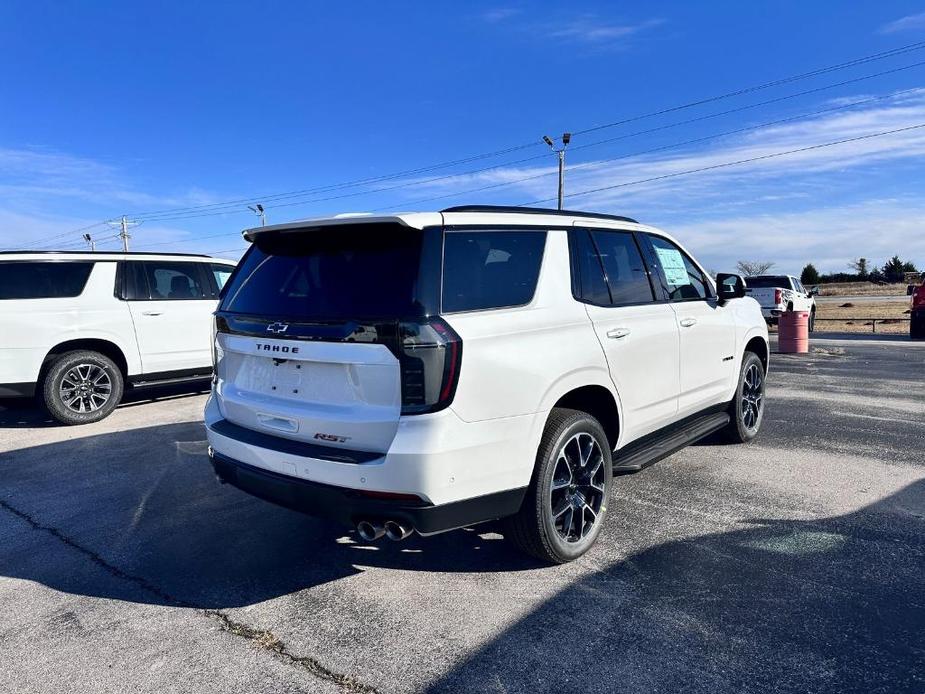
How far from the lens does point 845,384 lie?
9.06 m

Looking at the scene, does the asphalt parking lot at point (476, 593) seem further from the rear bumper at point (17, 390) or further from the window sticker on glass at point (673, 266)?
the rear bumper at point (17, 390)

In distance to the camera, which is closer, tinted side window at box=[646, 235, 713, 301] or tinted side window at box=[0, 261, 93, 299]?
tinted side window at box=[646, 235, 713, 301]

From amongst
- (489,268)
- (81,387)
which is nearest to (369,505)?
(489,268)

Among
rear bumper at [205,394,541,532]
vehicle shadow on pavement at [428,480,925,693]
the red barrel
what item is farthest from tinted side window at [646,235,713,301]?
the red barrel

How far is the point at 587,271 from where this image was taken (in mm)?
3664

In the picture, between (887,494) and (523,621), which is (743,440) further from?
(523,621)

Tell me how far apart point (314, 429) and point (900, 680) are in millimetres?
2570

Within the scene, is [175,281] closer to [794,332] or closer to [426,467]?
[426,467]

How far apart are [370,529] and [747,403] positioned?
4184 mm

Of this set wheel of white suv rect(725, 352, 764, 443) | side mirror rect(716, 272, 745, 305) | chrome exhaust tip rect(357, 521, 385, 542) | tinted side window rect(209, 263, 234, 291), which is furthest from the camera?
tinted side window rect(209, 263, 234, 291)

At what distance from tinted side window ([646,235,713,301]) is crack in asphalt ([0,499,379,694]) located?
3.23 m

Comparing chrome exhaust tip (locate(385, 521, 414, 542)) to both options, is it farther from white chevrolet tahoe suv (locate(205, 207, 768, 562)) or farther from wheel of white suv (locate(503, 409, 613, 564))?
wheel of white suv (locate(503, 409, 613, 564))

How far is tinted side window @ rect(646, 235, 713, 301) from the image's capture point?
452 cm

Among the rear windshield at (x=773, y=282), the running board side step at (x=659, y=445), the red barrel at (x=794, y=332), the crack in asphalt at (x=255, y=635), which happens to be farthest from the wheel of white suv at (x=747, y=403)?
the rear windshield at (x=773, y=282)
